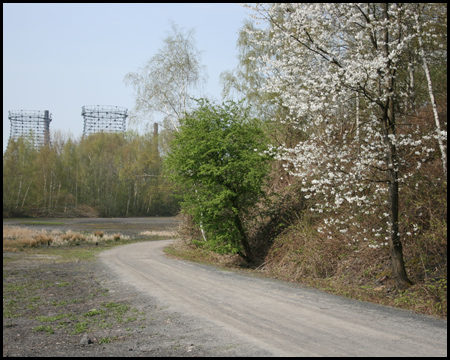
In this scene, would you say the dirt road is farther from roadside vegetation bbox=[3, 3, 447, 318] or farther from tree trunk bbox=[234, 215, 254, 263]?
tree trunk bbox=[234, 215, 254, 263]

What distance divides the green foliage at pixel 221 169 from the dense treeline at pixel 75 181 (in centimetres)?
3693

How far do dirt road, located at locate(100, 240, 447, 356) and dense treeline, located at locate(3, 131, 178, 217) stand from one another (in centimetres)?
4109

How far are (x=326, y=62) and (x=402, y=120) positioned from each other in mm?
4621

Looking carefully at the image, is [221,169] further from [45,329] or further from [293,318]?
[45,329]

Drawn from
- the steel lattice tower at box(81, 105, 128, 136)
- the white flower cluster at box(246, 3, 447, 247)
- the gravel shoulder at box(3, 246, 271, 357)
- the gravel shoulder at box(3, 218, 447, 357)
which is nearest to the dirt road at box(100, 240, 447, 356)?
the gravel shoulder at box(3, 218, 447, 357)

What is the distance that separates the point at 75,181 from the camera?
190ft

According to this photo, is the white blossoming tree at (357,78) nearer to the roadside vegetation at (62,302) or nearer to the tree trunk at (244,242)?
the tree trunk at (244,242)

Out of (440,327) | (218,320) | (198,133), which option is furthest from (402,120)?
(218,320)

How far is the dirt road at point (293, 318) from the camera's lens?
5523mm

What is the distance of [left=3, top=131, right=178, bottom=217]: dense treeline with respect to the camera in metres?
52.3

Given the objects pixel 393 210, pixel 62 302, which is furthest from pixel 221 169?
pixel 62 302

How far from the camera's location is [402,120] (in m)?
12.9

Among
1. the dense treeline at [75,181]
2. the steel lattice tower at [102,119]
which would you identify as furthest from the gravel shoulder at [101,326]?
the steel lattice tower at [102,119]

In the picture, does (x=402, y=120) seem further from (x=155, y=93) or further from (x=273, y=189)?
(x=155, y=93)
